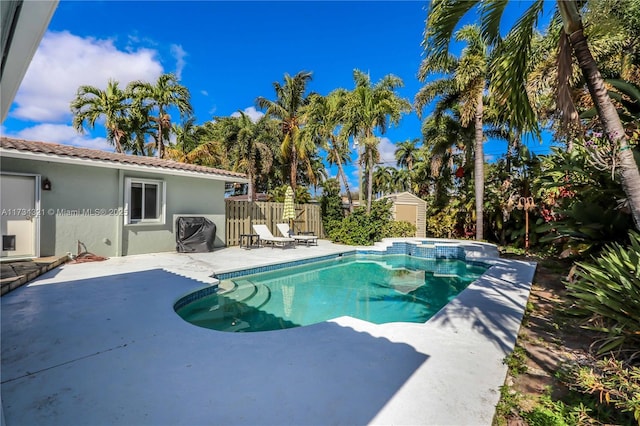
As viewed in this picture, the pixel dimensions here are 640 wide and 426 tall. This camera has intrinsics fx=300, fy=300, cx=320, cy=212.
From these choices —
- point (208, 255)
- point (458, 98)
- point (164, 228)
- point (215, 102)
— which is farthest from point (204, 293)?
point (215, 102)

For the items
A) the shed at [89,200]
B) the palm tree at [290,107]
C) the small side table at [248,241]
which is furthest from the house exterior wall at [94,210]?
the palm tree at [290,107]

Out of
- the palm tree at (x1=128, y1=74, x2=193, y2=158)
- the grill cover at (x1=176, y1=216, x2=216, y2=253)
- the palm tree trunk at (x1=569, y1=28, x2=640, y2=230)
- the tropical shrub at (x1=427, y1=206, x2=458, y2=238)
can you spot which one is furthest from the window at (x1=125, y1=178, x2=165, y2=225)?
the tropical shrub at (x1=427, y1=206, x2=458, y2=238)

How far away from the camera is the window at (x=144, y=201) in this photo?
9781 mm

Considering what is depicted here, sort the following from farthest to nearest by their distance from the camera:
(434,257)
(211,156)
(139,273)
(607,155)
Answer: (211,156)
(434,257)
(139,273)
(607,155)

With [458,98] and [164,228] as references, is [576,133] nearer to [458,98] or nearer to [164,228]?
[164,228]

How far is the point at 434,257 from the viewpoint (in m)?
13.2

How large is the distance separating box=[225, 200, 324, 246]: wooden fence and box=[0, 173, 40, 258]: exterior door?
611 centimetres

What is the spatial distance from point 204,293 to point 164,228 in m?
5.39

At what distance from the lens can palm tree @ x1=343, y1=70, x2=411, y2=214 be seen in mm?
14961

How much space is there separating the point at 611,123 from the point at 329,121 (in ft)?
45.6

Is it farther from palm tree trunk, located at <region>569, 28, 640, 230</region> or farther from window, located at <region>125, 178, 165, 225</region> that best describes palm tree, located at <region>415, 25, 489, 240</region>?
window, located at <region>125, 178, 165, 225</region>

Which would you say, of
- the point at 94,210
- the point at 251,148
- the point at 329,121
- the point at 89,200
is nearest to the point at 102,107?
the point at 251,148

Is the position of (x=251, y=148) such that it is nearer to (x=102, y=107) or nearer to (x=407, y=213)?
(x=102, y=107)

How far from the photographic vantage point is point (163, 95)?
1883 cm
